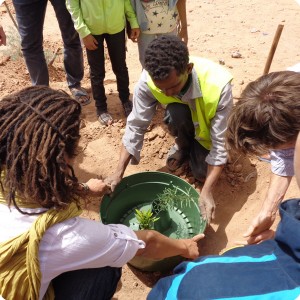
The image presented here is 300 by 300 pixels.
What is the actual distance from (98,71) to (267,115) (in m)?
1.80

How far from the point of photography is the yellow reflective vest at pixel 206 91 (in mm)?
1993

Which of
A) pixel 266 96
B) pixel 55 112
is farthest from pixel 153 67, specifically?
pixel 55 112

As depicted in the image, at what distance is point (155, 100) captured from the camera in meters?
2.24

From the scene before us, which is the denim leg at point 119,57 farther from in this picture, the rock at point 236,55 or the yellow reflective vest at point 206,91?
the rock at point 236,55

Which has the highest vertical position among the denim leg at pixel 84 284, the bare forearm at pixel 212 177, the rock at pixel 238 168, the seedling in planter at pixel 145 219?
the denim leg at pixel 84 284

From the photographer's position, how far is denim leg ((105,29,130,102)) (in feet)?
8.81

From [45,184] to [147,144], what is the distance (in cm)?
168

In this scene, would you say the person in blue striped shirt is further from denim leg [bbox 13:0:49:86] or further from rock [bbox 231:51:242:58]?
rock [bbox 231:51:242:58]

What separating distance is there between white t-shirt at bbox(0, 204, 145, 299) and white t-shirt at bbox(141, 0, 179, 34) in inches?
70.1

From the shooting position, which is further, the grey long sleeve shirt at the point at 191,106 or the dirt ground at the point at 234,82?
the dirt ground at the point at 234,82

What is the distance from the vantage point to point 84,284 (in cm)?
150

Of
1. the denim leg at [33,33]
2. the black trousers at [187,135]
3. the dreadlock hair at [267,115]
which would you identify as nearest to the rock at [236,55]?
the black trousers at [187,135]

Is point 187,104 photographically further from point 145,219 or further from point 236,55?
point 236,55

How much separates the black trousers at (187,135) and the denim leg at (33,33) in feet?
3.95
